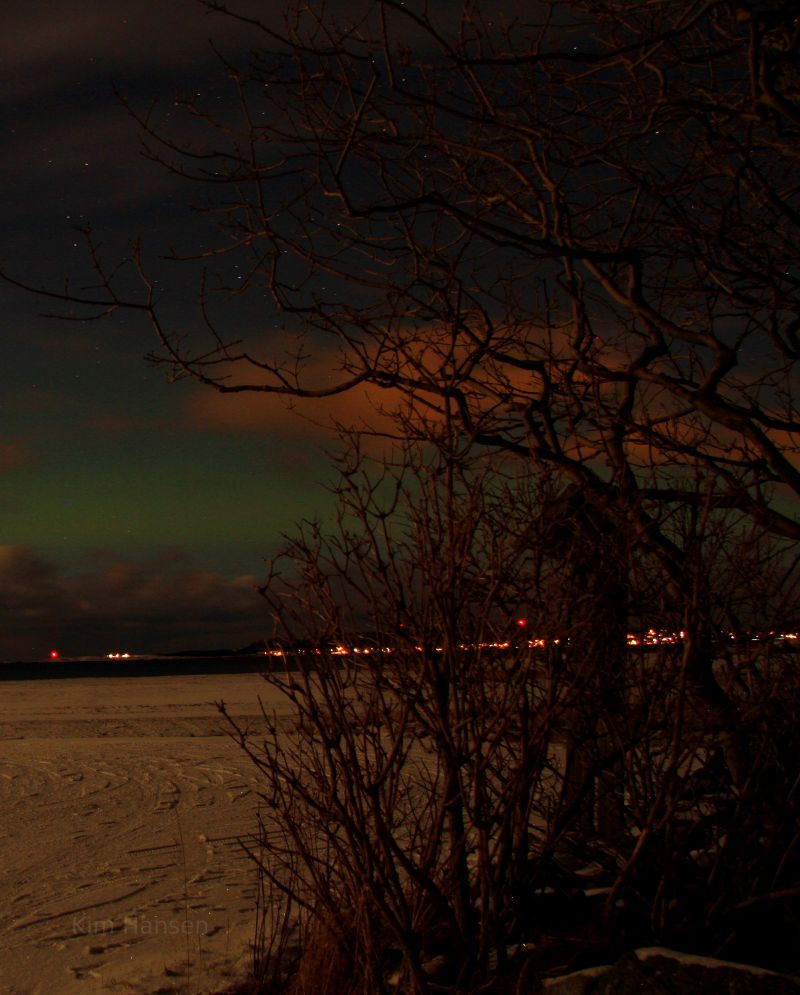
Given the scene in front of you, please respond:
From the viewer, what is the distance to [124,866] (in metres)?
7.38

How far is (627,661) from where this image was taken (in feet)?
13.1

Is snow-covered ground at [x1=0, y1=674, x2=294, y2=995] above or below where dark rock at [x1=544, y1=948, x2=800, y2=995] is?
below

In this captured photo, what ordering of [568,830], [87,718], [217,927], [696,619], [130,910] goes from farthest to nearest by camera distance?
[87,718] < [130,910] < [217,927] < [568,830] < [696,619]

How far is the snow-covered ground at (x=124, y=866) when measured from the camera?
5.15 metres

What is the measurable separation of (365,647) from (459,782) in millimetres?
545

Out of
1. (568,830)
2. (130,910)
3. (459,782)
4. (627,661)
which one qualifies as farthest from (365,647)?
(130,910)

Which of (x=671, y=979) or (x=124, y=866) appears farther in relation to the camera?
(x=124, y=866)

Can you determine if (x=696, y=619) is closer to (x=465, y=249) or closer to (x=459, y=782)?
(x=459, y=782)

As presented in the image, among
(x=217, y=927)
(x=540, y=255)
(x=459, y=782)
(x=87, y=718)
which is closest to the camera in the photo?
(x=459, y=782)

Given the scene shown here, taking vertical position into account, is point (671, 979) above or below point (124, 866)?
above

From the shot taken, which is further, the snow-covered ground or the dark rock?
the snow-covered ground

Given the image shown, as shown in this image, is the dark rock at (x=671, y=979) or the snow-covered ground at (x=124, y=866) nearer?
the dark rock at (x=671, y=979)

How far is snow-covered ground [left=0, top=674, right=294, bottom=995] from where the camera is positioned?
5.15 meters

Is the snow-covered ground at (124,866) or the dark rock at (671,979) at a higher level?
the dark rock at (671,979)
